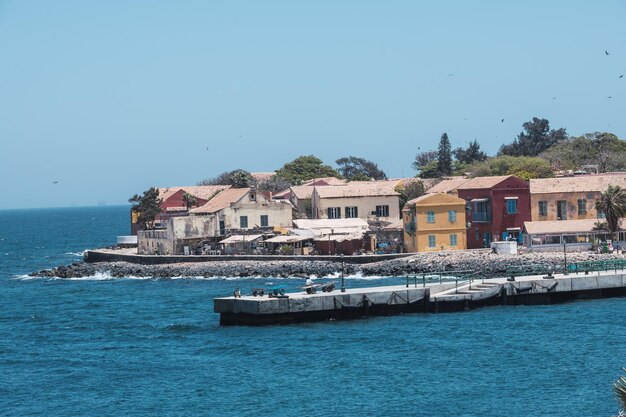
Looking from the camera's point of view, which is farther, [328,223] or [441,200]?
[328,223]

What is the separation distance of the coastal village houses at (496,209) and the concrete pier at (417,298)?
17902 mm

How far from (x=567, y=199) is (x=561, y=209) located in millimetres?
817

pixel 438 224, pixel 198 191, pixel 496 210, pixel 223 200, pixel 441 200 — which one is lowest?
pixel 438 224

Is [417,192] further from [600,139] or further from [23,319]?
[23,319]

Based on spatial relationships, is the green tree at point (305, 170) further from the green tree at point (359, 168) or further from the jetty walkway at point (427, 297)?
the jetty walkway at point (427, 297)

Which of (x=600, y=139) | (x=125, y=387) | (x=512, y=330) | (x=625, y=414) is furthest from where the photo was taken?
(x=600, y=139)

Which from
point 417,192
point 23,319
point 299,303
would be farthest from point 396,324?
point 417,192

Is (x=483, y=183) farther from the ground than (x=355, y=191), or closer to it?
closer to it

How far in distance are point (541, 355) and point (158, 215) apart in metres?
64.7

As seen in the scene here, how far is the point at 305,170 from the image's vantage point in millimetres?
143625

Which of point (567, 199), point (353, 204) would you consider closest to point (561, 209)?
point (567, 199)

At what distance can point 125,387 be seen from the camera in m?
43.6

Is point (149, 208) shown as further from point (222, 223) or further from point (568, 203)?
point (568, 203)

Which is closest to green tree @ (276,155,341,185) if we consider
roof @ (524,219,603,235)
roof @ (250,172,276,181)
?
roof @ (250,172,276,181)
